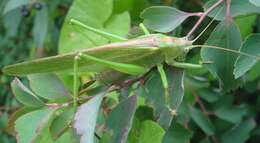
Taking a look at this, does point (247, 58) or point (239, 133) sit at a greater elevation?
point (247, 58)

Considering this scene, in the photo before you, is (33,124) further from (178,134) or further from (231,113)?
(231,113)

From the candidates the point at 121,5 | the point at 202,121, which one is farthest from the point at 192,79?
the point at 121,5

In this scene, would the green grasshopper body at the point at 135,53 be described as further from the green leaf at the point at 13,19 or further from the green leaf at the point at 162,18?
the green leaf at the point at 13,19

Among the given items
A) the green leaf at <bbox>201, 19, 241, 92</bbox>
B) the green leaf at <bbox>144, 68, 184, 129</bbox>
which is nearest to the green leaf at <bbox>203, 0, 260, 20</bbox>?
the green leaf at <bbox>201, 19, 241, 92</bbox>

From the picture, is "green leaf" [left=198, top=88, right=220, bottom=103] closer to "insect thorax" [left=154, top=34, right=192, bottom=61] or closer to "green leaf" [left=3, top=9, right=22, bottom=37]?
"insect thorax" [left=154, top=34, right=192, bottom=61]

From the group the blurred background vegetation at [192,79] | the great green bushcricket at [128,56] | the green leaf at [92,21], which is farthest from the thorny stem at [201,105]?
the great green bushcricket at [128,56]

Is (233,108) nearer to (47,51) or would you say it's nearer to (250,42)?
(250,42)

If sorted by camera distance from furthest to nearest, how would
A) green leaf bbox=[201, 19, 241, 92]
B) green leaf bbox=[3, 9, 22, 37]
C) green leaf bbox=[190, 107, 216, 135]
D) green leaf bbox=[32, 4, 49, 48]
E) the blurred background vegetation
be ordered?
green leaf bbox=[3, 9, 22, 37]
green leaf bbox=[32, 4, 49, 48]
green leaf bbox=[190, 107, 216, 135]
the blurred background vegetation
green leaf bbox=[201, 19, 241, 92]
